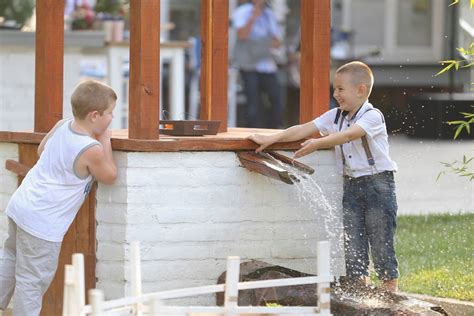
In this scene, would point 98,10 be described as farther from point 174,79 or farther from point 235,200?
point 235,200

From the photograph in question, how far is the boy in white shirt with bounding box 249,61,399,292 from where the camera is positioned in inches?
249

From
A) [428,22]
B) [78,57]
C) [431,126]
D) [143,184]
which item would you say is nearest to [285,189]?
[143,184]

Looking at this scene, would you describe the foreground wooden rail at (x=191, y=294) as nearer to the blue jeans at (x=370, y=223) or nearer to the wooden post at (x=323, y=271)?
the wooden post at (x=323, y=271)

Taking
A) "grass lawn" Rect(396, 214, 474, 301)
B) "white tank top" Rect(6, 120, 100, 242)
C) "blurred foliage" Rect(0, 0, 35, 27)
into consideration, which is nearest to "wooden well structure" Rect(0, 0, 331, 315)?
"white tank top" Rect(6, 120, 100, 242)

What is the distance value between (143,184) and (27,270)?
65 cm

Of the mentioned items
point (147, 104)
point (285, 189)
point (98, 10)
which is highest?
point (98, 10)

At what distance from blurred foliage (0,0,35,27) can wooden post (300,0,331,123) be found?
6471mm

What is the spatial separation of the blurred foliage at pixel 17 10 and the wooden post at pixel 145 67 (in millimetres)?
6838

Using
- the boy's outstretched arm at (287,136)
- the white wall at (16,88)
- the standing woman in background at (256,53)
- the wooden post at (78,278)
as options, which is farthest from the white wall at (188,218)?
the standing woman in background at (256,53)

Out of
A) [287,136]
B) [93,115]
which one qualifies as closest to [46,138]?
[93,115]

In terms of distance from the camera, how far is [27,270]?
19.1 feet

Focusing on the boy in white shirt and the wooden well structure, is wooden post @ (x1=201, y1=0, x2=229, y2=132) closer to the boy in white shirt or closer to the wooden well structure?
the wooden well structure

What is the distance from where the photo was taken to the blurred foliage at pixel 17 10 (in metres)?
12.8

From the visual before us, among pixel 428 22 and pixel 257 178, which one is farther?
pixel 428 22
